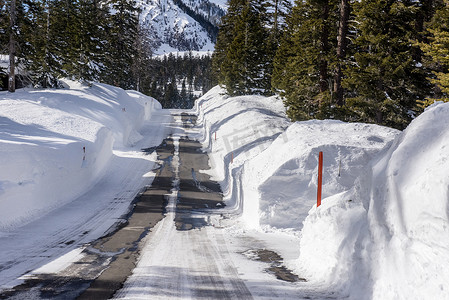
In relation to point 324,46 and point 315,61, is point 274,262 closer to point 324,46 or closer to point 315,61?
point 315,61

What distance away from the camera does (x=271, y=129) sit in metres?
19.1

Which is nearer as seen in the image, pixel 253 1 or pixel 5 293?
pixel 5 293

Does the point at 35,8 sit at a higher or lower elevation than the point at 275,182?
higher

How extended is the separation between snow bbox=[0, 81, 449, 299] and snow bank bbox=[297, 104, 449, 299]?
0.05 feet

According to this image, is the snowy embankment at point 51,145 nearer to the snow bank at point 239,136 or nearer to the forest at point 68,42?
the forest at point 68,42

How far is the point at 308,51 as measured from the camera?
17391mm

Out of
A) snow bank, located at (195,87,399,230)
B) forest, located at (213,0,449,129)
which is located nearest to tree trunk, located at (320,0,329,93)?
forest, located at (213,0,449,129)

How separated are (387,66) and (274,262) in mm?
11210

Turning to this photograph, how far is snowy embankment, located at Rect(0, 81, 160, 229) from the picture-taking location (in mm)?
9023

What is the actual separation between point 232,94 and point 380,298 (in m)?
33.8

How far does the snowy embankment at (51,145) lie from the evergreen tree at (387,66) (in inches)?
457

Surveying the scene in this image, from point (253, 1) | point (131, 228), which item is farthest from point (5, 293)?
point (253, 1)

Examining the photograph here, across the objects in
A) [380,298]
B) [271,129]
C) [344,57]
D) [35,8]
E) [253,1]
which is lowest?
[380,298]

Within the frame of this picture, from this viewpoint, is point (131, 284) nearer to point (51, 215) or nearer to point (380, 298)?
point (380, 298)
